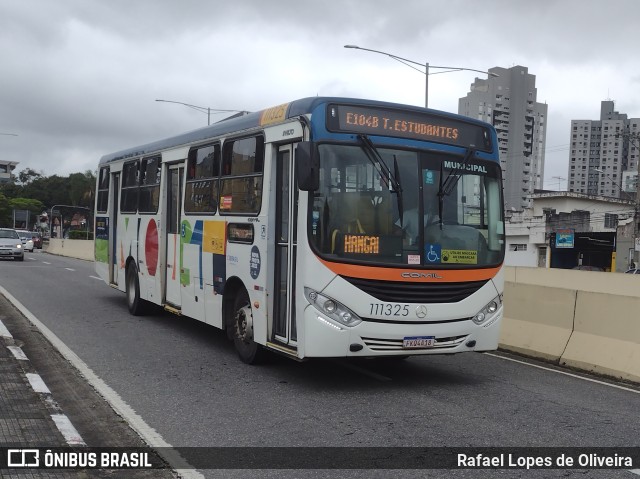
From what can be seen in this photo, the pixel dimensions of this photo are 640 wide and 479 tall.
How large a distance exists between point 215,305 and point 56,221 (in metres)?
86.4

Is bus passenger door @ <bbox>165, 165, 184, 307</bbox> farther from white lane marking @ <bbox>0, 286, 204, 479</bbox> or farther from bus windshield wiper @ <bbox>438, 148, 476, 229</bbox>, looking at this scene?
bus windshield wiper @ <bbox>438, 148, 476, 229</bbox>

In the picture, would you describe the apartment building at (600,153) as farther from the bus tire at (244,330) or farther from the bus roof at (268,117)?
the bus tire at (244,330)

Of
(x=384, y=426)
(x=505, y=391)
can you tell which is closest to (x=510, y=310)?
(x=505, y=391)

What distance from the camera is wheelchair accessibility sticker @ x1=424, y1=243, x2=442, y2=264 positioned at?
771cm

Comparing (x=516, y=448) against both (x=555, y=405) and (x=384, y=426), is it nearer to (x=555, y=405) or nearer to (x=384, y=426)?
(x=384, y=426)

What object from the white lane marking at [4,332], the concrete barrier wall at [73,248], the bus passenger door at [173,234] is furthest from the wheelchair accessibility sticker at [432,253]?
the concrete barrier wall at [73,248]

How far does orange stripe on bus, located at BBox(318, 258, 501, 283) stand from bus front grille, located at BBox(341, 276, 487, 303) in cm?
4

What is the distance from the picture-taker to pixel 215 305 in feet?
32.1

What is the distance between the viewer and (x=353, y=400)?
290 inches

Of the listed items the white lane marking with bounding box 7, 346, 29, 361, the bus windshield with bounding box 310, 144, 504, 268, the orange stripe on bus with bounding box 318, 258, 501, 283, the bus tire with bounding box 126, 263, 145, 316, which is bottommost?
the white lane marking with bounding box 7, 346, 29, 361

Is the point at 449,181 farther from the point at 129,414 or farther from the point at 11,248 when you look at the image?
the point at 11,248

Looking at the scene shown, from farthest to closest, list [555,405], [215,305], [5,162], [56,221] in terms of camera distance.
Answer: [5,162] < [56,221] < [215,305] < [555,405]

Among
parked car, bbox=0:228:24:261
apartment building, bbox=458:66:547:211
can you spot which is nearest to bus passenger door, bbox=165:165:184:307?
parked car, bbox=0:228:24:261

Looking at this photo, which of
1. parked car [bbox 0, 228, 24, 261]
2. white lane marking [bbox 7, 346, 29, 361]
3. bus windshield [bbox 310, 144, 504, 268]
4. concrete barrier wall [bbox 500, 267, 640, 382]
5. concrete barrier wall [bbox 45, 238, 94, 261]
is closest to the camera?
bus windshield [bbox 310, 144, 504, 268]
